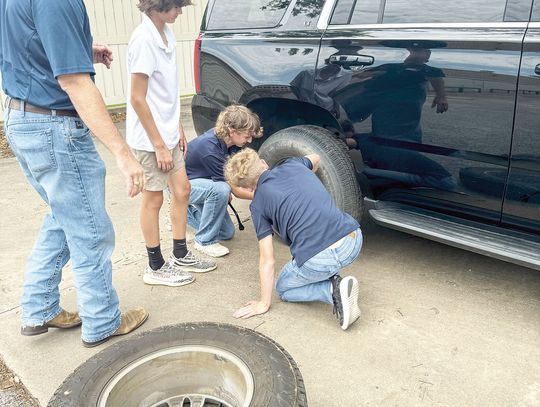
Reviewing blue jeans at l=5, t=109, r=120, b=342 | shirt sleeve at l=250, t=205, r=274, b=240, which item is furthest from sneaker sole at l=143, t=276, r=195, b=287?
shirt sleeve at l=250, t=205, r=274, b=240

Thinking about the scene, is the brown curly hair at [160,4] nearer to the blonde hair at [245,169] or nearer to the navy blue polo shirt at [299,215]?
the blonde hair at [245,169]

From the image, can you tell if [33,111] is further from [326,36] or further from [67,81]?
[326,36]

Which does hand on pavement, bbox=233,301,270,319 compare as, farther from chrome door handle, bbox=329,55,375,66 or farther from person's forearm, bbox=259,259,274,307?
chrome door handle, bbox=329,55,375,66

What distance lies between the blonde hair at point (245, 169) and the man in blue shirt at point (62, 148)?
69 cm

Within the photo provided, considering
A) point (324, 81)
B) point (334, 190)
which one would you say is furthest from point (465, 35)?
point (334, 190)

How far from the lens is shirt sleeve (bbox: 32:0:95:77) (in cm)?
199

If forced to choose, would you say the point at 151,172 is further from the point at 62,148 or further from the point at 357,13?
the point at 357,13

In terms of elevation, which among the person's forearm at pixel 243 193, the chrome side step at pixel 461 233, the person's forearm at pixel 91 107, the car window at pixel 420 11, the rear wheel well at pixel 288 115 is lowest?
the chrome side step at pixel 461 233

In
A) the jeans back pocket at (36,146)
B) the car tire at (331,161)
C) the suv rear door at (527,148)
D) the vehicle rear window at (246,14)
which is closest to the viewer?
the jeans back pocket at (36,146)

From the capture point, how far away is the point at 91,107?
6.98 feet

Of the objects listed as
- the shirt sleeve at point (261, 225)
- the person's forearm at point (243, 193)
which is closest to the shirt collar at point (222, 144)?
the person's forearm at point (243, 193)

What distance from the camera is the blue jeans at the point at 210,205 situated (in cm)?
354

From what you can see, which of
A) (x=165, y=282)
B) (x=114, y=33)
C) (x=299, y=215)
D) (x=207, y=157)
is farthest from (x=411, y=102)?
(x=114, y=33)

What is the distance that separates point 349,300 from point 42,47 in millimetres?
1820
